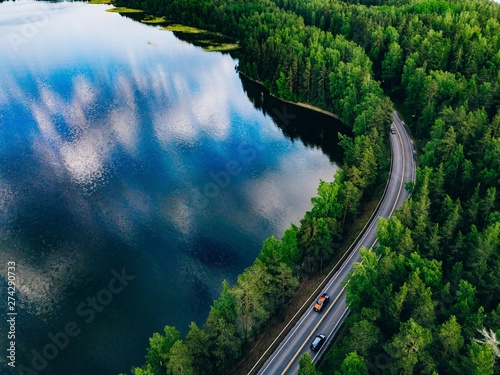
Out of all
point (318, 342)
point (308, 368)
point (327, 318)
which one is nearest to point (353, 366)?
point (308, 368)

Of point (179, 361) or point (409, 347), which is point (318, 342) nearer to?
point (409, 347)

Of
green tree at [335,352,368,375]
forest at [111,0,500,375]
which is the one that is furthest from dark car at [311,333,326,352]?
green tree at [335,352,368,375]

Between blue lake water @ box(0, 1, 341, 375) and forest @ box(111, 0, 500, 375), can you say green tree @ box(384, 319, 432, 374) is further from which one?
blue lake water @ box(0, 1, 341, 375)

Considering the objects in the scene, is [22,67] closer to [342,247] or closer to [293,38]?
[293,38]

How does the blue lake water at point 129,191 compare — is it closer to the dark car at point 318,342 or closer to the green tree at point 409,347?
the dark car at point 318,342

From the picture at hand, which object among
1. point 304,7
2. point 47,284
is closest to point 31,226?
point 47,284

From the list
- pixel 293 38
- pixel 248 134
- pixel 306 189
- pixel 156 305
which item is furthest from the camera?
pixel 293 38

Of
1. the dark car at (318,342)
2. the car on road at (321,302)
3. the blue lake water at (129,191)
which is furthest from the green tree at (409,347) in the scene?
the blue lake water at (129,191)
